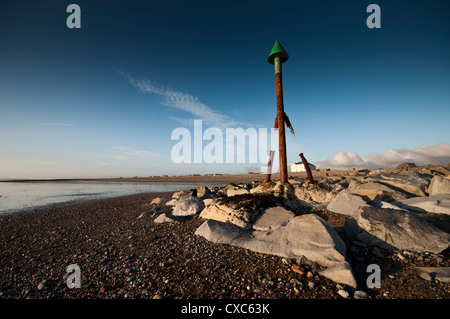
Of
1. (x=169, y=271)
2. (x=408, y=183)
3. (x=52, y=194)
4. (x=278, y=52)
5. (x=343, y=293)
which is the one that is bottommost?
(x=52, y=194)

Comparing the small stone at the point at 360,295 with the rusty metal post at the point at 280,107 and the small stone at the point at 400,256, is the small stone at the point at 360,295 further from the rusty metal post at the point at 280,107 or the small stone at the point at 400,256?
the rusty metal post at the point at 280,107

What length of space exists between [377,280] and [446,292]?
91 cm

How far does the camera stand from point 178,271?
4133mm

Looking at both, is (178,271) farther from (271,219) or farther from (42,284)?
(271,219)

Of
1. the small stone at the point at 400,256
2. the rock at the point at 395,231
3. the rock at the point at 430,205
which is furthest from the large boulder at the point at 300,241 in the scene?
the rock at the point at 430,205

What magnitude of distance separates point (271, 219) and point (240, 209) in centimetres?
104

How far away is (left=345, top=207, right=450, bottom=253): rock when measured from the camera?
4.33 meters

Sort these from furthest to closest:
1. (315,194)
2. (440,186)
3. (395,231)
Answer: (315,194)
(440,186)
(395,231)

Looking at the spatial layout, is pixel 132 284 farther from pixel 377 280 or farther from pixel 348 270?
pixel 377 280

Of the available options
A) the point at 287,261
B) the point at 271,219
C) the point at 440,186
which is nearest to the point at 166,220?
the point at 271,219

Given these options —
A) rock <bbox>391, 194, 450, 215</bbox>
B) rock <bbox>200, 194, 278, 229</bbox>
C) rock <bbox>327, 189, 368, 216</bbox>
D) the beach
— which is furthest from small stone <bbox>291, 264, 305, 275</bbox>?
rock <bbox>391, 194, 450, 215</bbox>

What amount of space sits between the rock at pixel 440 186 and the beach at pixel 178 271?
2996mm

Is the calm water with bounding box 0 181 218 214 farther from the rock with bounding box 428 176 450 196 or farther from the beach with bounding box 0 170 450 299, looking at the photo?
the rock with bounding box 428 176 450 196

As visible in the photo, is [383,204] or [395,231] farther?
[383,204]
